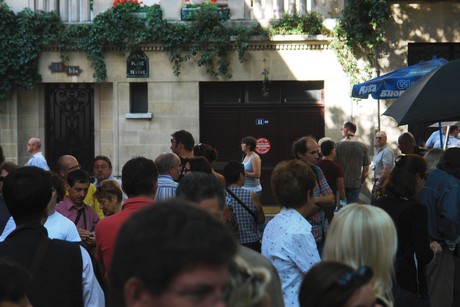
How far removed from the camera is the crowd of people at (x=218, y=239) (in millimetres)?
1789

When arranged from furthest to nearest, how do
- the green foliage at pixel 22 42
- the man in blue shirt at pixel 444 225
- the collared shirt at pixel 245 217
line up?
the green foliage at pixel 22 42 → the collared shirt at pixel 245 217 → the man in blue shirt at pixel 444 225

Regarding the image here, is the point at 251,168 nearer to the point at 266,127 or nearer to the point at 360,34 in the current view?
the point at 266,127

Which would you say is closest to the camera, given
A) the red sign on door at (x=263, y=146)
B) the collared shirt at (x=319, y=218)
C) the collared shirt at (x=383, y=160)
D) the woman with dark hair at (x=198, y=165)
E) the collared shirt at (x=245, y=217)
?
the collared shirt at (x=245, y=217)

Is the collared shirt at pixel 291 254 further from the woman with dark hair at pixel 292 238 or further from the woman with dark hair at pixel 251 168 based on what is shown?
the woman with dark hair at pixel 251 168

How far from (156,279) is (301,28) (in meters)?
15.0

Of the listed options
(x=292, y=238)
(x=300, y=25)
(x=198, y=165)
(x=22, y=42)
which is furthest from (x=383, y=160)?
(x=292, y=238)

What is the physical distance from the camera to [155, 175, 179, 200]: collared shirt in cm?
692

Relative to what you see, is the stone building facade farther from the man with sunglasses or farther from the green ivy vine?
the man with sunglasses

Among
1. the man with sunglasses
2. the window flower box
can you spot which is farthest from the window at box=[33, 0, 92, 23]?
the man with sunglasses

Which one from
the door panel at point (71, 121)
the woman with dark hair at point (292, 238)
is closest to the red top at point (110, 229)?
the woman with dark hair at point (292, 238)

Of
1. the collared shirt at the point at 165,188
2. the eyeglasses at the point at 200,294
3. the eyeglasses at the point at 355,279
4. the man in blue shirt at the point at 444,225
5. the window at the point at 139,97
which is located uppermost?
the window at the point at 139,97

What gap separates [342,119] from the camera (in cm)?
1650

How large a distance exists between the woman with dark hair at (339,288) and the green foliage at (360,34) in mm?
13669

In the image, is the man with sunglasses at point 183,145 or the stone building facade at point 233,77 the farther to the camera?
the stone building facade at point 233,77
